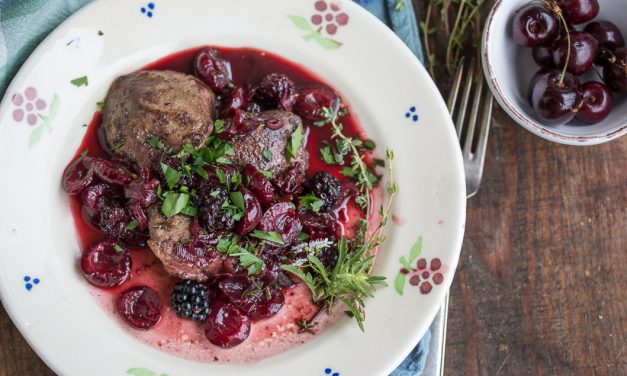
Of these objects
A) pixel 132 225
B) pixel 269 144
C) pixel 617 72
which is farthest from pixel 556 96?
pixel 132 225

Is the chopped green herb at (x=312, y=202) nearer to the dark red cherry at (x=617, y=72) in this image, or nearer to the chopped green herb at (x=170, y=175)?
the chopped green herb at (x=170, y=175)

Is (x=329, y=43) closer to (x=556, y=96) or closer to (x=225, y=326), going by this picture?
(x=556, y=96)

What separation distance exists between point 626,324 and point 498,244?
39.7 inches

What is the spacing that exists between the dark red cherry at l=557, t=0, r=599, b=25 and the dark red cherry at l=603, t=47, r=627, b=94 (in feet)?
0.96

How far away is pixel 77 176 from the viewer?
4.07 metres

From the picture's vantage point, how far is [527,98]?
4.46m

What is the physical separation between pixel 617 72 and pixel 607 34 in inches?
10.3

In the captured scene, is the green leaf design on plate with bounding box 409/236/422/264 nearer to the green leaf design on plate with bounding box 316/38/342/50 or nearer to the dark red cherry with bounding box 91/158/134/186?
the green leaf design on plate with bounding box 316/38/342/50

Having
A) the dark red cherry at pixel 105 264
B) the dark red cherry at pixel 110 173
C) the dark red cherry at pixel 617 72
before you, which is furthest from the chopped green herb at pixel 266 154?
the dark red cherry at pixel 617 72

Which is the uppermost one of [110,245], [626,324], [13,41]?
[13,41]

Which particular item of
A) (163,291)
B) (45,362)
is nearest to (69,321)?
(45,362)

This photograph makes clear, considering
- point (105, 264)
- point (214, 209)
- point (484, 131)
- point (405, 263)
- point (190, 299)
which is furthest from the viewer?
point (484, 131)

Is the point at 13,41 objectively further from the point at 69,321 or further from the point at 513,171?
the point at 513,171

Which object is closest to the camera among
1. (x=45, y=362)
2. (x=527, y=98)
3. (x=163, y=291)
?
(x=45, y=362)
